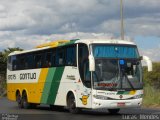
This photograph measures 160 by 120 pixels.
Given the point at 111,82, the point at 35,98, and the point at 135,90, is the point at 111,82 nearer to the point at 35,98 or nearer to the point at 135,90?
the point at 135,90

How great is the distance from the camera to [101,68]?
786 inches

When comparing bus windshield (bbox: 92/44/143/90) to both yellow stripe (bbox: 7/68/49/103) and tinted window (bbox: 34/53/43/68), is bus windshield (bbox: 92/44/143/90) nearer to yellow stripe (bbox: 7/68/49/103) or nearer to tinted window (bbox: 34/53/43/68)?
yellow stripe (bbox: 7/68/49/103)

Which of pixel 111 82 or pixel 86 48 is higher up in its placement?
pixel 86 48

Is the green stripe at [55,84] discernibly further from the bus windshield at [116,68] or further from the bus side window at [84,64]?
the bus windshield at [116,68]

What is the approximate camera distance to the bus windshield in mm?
19859

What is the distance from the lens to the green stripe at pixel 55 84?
906 inches

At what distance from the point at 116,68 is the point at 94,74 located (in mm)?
986

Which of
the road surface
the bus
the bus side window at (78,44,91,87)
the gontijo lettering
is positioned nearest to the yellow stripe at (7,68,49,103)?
the gontijo lettering

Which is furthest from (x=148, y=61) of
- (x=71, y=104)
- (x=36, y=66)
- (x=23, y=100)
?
(x=23, y=100)

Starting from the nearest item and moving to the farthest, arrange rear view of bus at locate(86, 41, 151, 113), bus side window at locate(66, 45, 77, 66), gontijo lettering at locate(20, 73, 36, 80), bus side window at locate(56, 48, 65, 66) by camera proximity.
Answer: rear view of bus at locate(86, 41, 151, 113)
bus side window at locate(66, 45, 77, 66)
bus side window at locate(56, 48, 65, 66)
gontijo lettering at locate(20, 73, 36, 80)

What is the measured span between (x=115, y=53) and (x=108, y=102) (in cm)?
223

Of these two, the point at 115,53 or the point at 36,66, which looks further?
the point at 36,66

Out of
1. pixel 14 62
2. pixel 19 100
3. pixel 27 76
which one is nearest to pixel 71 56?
pixel 27 76

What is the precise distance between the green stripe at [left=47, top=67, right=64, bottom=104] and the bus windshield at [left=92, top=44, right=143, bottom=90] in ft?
10.3
